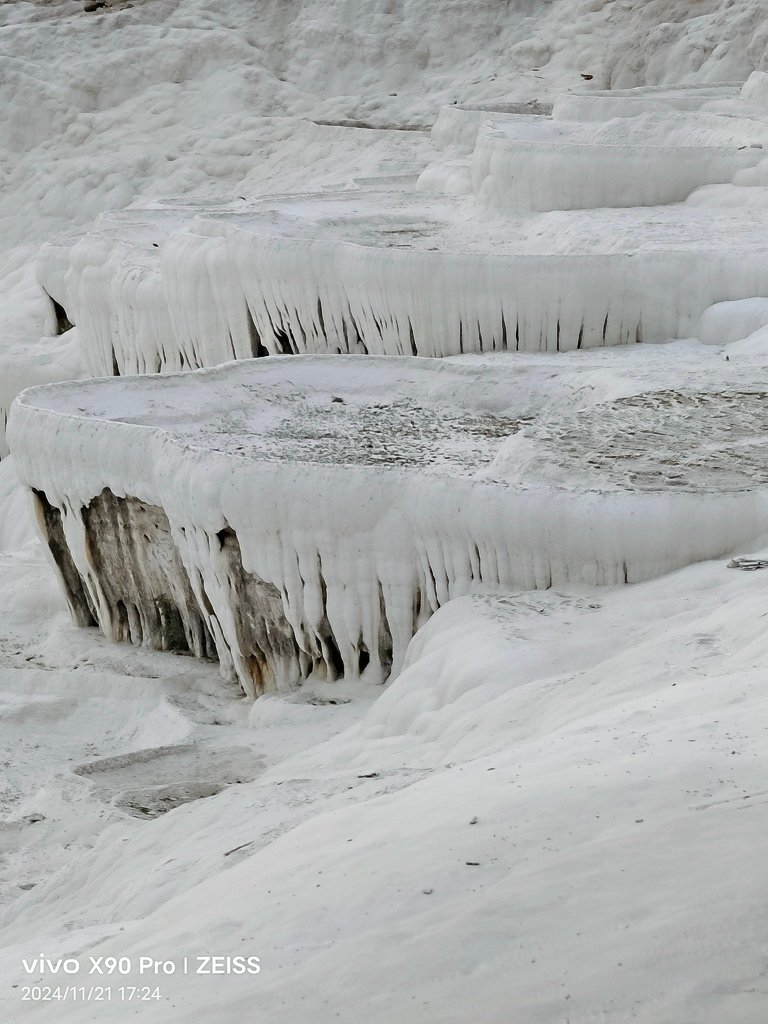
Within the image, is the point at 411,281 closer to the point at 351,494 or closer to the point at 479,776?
the point at 351,494

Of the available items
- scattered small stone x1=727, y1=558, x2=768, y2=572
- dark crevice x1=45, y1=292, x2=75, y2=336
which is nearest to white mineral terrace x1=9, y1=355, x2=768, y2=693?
scattered small stone x1=727, y1=558, x2=768, y2=572

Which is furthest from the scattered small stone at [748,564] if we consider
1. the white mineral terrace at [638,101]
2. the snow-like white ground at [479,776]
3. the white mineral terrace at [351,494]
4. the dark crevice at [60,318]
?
the dark crevice at [60,318]

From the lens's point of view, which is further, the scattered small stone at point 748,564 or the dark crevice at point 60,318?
the dark crevice at point 60,318

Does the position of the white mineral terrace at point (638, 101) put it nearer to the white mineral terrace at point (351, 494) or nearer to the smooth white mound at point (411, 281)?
the smooth white mound at point (411, 281)

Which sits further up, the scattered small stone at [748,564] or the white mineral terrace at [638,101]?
the white mineral terrace at [638,101]

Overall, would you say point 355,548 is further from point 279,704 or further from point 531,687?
point 531,687

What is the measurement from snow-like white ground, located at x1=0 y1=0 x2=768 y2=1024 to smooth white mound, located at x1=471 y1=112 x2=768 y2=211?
0.28 m

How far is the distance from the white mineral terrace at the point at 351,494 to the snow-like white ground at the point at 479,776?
0.06m

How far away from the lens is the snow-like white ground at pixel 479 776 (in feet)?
10.5

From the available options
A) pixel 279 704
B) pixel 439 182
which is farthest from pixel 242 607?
pixel 439 182

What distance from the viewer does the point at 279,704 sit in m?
7.32

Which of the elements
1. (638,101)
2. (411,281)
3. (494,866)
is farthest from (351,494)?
(638,101)

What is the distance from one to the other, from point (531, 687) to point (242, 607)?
2.64 m

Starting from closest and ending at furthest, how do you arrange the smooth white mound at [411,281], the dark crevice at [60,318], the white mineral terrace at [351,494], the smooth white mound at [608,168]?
the white mineral terrace at [351,494]
the smooth white mound at [411,281]
the smooth white mound at [608,168]
the dark crevice at [60,318]
